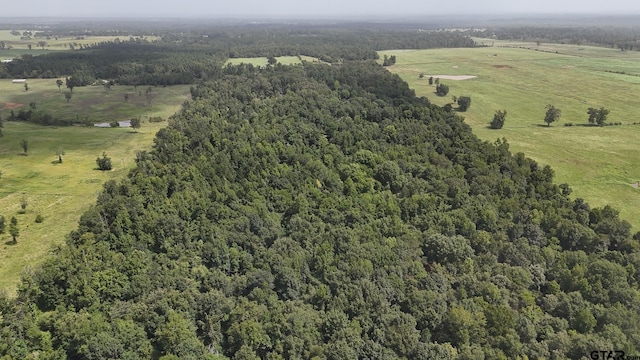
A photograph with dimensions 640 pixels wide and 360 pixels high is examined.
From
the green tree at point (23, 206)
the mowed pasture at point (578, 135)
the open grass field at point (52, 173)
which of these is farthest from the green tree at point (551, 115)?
the green tree at point (23, 206)

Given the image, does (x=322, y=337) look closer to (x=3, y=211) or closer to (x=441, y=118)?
(x=3, y=211)

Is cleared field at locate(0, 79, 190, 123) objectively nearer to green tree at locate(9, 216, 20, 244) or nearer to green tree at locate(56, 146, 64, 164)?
green tree at locate(56, 146, 64, 164)

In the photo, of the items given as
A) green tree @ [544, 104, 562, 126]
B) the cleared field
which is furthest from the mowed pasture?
the cleared field

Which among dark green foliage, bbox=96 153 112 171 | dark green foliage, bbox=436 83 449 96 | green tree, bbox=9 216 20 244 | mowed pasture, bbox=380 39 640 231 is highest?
dark green foliage, bbox=436 83 449 96

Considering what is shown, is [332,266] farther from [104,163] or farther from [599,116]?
[599,116]

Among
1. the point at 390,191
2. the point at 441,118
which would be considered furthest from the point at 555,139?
the point at 390,191

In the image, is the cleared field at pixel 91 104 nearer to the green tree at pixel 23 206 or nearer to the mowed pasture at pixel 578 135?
the green tree at pixel 23 206
